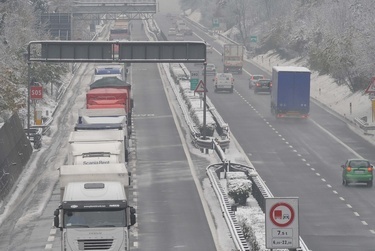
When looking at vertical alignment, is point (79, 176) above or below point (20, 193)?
above

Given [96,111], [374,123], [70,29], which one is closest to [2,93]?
[96,111]

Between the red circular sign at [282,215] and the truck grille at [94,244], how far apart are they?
10.3 metres

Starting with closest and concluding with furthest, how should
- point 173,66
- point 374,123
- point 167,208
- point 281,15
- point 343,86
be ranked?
point 167,208 < point 374,123 < point 343,86 < point 173,66 < point 281,15

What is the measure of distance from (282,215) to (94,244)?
34.6 feet

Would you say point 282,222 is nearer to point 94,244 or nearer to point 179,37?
point 94,244

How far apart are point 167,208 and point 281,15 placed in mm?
119794

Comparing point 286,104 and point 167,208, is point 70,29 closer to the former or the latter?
point 286,104

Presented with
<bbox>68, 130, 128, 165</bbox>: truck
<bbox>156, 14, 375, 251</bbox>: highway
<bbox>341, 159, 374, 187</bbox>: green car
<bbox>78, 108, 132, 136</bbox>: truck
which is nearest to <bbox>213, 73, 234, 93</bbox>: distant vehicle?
<bbox>156, 14, 375, 251</bbox>: highway

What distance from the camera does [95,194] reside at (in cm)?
3525

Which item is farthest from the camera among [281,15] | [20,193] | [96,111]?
[281,15]

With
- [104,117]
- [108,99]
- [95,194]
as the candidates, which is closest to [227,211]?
[95,194]

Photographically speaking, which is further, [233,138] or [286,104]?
[286,104]

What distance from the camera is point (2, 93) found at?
68.1 metres

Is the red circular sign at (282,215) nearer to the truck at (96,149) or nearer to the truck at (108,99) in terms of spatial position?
the truck at (96,149)
